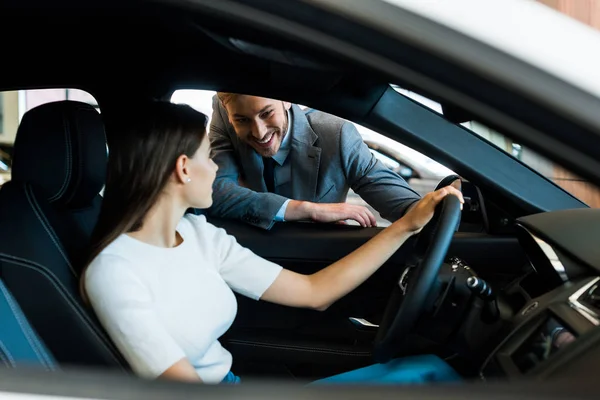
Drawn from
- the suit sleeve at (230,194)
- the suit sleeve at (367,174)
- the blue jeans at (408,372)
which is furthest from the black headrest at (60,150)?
the suit sleeve at (367,174)

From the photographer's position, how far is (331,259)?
1.96 m

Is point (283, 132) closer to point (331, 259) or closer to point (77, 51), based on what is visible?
point (331, 259)

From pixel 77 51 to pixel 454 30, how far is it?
1278 millimetres

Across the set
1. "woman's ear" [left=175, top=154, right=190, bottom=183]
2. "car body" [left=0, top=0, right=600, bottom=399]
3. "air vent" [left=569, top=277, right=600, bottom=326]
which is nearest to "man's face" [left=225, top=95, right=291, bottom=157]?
"car body" [left=0, top=0, right=600, bottom=399]

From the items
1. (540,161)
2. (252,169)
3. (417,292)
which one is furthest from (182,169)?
(252,169)

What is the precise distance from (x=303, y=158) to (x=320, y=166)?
0.21ft

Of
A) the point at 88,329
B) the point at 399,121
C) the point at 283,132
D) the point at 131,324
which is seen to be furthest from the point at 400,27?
the point at 283,132

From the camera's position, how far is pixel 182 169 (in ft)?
4.57

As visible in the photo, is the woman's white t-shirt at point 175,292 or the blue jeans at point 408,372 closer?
the woman's white t-shirt at point 175,292

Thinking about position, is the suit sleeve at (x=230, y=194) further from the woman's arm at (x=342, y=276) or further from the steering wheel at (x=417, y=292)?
the steering wheel at (x=417, y=292)

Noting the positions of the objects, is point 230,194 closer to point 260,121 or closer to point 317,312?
point 260,121

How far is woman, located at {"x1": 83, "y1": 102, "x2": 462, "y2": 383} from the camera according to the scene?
4.00 ft

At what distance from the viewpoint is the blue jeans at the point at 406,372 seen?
1.33 meters

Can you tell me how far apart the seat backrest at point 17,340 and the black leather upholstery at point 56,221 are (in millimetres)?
28
